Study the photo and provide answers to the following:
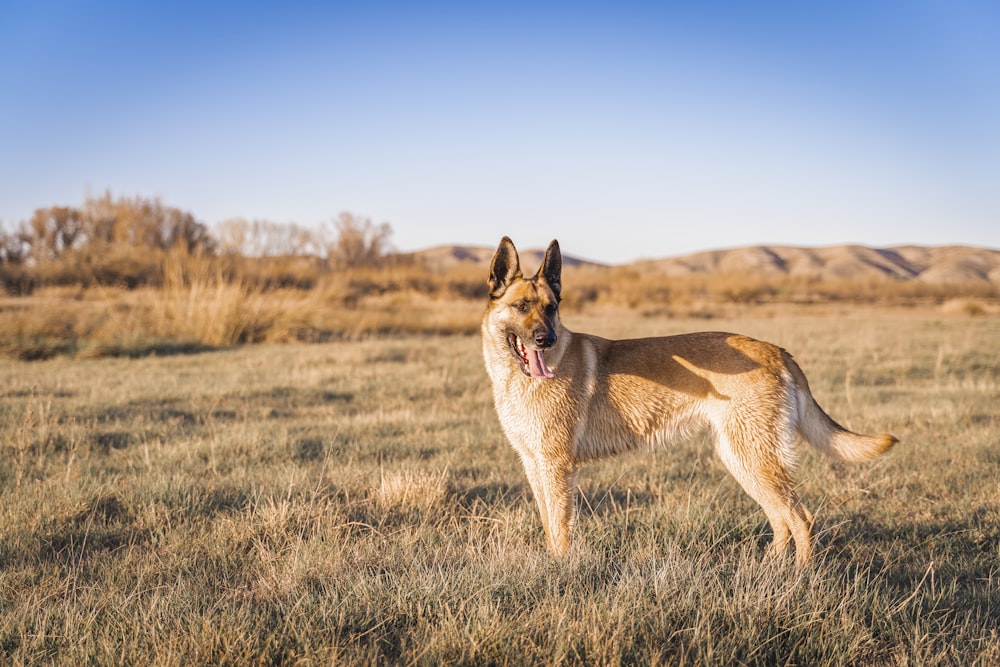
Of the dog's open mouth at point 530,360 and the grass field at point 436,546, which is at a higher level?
the dog's open mouth at point 530,360

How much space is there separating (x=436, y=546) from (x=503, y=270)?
6.11 ft

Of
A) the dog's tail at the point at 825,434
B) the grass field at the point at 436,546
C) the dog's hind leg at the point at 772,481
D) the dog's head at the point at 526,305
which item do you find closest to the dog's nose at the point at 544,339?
the dog's head at the point at 526,305

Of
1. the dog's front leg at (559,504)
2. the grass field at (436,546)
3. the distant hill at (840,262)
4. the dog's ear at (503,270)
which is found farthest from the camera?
the distant hill at (840,262)

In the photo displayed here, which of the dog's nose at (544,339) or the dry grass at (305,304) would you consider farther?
the dry grass at (305,304)

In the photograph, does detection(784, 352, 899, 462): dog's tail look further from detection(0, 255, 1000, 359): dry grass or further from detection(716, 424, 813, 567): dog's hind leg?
detection(0, 255, 1000, 359): dry grass

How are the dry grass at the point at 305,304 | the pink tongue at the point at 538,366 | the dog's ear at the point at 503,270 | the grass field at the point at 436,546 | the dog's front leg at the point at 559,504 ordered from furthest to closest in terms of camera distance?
the dry grass at the point at 305,304 < the dog's ear at the point at 503,270 < the pink tongue at the point at 538,366 < the dog's front leg at the point at 559,504 < the grass field at the point at 436,546

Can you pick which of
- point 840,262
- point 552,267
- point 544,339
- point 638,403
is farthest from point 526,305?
point 840,262

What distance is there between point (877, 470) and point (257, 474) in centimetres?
543

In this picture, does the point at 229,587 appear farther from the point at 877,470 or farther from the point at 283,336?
the point at 283,336

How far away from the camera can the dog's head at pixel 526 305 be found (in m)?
3.77

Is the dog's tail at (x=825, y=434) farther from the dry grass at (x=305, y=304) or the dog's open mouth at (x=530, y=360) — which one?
the dry grass at (x=305, y=304)

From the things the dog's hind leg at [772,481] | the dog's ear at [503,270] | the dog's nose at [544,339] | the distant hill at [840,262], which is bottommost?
the dog's hind leg at [772,481]

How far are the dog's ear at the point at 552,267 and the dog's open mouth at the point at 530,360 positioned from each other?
0.52 meters

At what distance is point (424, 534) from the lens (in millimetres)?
3822
